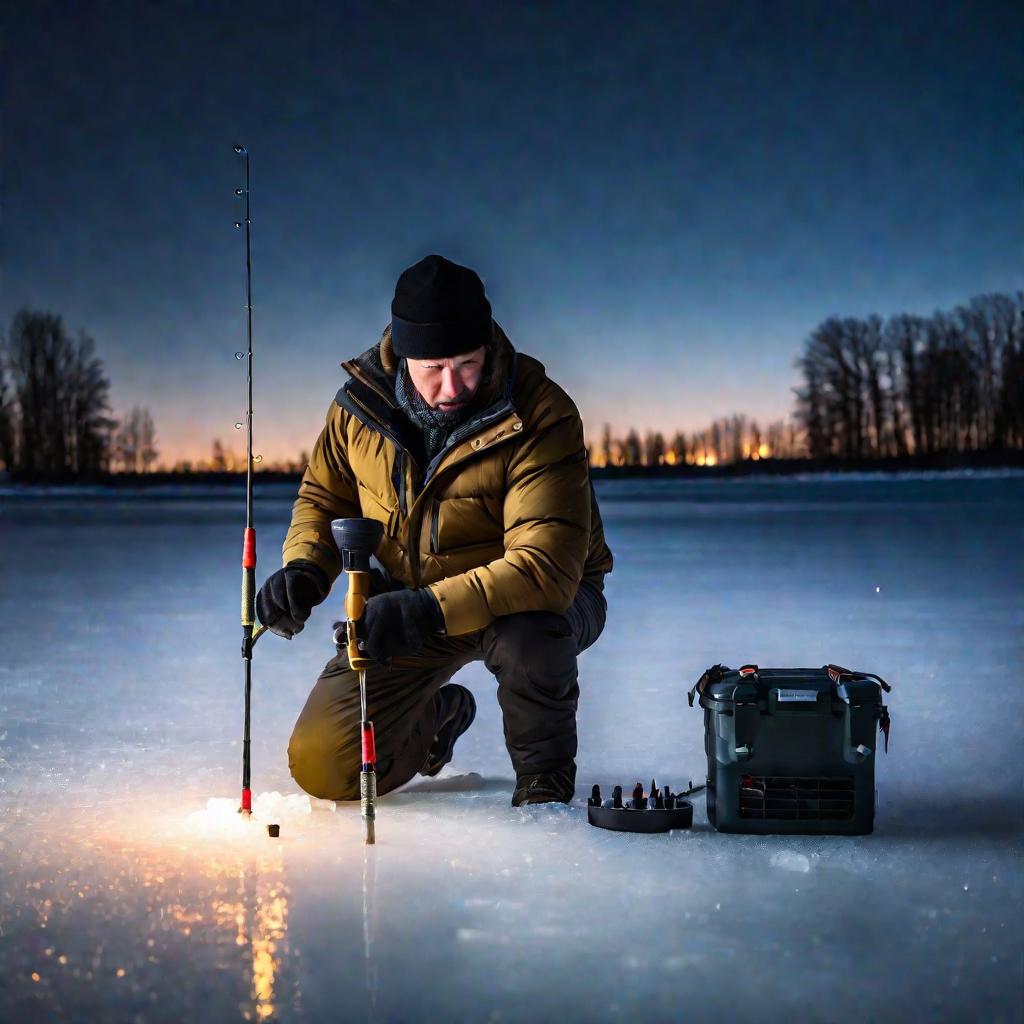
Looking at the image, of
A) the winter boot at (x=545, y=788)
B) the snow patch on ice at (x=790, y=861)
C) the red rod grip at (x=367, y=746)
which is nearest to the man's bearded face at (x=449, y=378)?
the red rod grip at (x=367, y=746)

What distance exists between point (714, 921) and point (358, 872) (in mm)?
696

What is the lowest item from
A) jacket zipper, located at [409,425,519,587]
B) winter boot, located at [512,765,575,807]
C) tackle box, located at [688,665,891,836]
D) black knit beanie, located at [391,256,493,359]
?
winter boot, located at [512,765,575,807]

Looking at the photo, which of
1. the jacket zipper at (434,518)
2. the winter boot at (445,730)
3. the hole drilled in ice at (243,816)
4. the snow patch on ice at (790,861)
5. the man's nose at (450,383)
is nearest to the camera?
the snow patch on ice at (790,861)

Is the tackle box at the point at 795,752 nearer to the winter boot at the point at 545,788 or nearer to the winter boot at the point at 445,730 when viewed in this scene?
the winter boot at the point at 545,788

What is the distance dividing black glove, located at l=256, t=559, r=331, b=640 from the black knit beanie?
56cm

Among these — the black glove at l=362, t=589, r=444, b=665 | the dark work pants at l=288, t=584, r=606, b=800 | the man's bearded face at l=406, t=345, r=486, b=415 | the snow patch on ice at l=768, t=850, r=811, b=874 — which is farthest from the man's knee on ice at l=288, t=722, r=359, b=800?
the snow patch on ice at l=768, t=850, r=811, b=874

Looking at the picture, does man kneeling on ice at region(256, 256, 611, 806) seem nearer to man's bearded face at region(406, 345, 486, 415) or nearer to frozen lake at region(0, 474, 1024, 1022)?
man's bearded face at region(406, 345, 486, 415)

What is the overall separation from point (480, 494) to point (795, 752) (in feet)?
2.96

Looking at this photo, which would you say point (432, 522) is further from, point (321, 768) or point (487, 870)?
point (487, 870)

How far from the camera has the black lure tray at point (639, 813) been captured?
2762 millimetres

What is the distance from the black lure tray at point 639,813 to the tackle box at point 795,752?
0.08 metres

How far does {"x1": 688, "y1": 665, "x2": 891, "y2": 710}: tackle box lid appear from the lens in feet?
8.81

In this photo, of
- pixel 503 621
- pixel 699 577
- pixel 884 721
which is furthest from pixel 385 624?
pixel 699 577

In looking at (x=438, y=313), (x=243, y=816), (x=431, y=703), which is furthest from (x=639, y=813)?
(x=438, y=313)
